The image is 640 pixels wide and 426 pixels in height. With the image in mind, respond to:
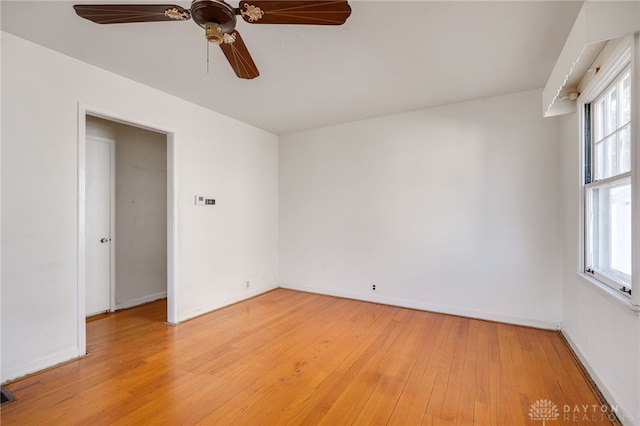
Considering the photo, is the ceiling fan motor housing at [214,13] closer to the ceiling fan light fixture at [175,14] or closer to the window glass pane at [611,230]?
the ceiling fan light fixture at [175,14]

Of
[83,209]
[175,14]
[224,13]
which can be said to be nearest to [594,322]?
[224,13]

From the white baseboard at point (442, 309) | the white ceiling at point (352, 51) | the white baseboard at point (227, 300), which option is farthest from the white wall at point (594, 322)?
the white baseboard at point (227, 300)

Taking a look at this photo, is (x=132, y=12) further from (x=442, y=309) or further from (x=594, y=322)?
(x=442, y=309)

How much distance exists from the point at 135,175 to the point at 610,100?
5241mm

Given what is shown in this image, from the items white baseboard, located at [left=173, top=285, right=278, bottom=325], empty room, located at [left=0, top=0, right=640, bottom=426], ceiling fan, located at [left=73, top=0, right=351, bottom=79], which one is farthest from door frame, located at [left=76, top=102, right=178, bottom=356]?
ceiling fan, located at [left=73, top=0, right=351, bottom=79]

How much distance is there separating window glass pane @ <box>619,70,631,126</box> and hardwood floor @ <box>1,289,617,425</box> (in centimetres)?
193

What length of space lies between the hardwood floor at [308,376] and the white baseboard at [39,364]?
7cm

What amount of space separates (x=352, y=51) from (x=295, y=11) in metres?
1.01

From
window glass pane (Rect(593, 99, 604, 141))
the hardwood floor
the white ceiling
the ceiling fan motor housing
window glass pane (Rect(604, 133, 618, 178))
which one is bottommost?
the hardwood floor

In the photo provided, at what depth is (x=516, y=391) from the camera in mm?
2092

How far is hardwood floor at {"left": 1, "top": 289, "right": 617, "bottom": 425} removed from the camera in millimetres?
1854

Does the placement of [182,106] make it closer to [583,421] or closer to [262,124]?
[262,124]

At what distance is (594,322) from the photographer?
224cm

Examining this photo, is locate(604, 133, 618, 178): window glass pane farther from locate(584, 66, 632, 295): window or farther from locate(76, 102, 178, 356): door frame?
locate(76, 102, 178, 356): door frame
